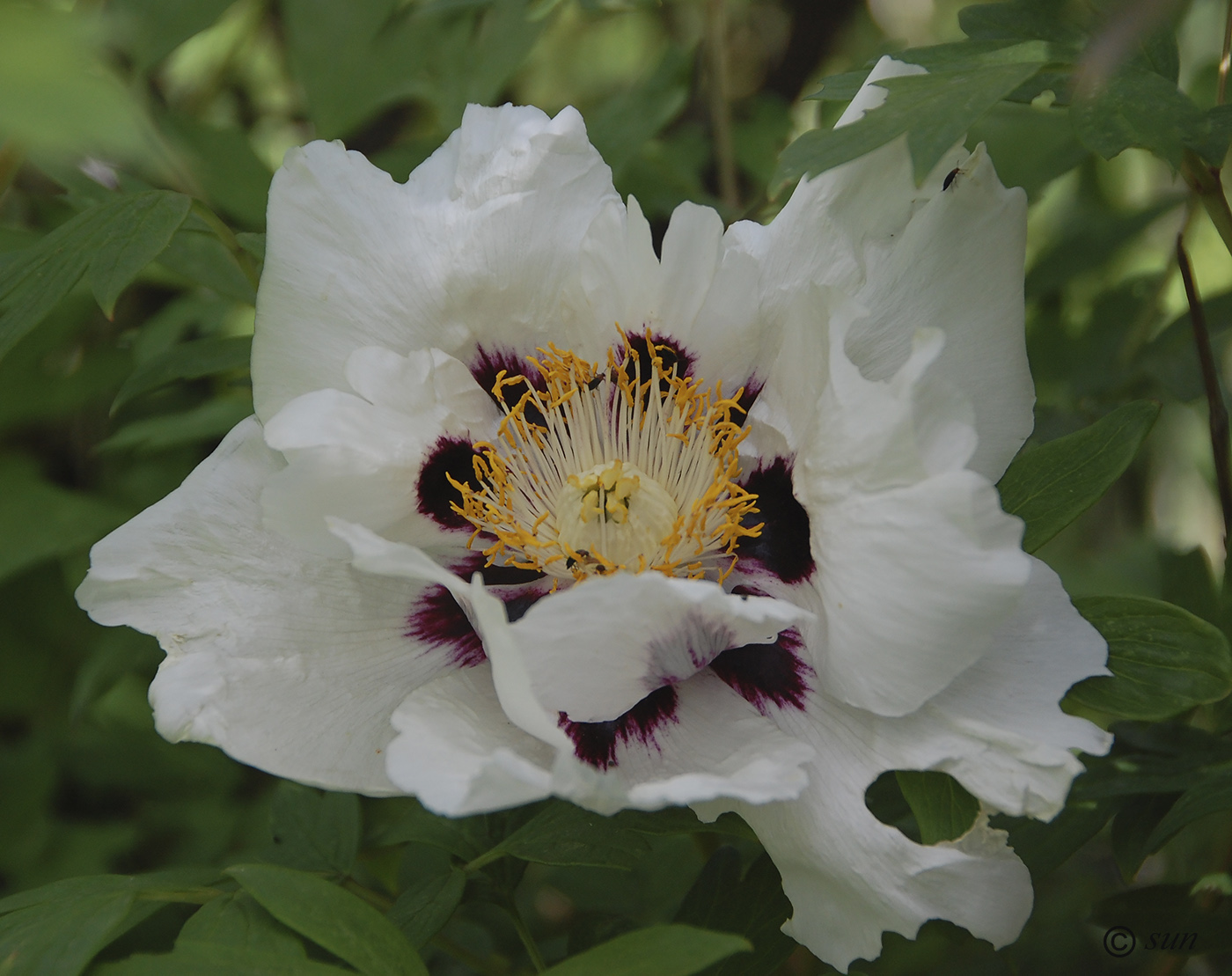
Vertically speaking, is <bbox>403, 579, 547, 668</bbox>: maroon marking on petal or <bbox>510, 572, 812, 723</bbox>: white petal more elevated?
<bbox>510, 572, 812, 723</bbox>: white petal

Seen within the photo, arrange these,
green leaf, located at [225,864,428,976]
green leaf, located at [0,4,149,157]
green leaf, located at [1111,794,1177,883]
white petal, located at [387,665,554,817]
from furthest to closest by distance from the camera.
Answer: green leaf, located at [1111,794,1177,883]
green leaf, located at [225,864,428,976]
white petal, located at [387,665,554,817]
green leaf, located at [0,4,149,157]

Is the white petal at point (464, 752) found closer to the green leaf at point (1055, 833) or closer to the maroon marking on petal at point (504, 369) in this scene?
the maroon marking on petal at point (504, 369)

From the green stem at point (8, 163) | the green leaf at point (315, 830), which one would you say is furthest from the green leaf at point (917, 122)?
the green stem at point (8, 163)

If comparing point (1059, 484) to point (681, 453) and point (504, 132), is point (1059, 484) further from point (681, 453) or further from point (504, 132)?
point (504, 132)

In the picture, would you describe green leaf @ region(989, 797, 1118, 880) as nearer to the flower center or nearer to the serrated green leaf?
the flower center

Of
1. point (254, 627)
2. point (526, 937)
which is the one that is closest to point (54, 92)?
point (254, 627)

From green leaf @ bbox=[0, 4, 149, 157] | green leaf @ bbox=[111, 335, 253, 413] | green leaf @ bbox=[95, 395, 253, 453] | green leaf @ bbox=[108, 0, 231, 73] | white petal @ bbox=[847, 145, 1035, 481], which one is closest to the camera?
green leaf @ bbox=[0, 4, 149, 157]

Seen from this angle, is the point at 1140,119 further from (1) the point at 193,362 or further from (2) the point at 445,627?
(1) the point at 193,362

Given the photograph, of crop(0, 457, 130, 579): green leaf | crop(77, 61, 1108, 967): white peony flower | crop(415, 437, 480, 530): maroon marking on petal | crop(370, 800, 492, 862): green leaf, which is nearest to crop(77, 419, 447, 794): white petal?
crop(77, 61, 1108, 967): white peony flower
